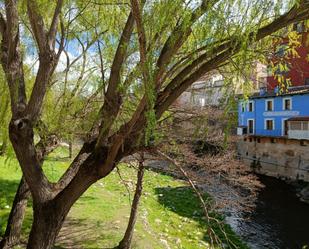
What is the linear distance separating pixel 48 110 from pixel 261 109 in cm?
2637

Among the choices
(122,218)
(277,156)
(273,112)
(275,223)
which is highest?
(273,112)

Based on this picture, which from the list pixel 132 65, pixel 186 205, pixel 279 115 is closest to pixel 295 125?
pixel 279 115

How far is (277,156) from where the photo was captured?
2505cm

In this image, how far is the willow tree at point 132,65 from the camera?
11.1ft

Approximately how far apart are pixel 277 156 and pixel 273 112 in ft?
18.6

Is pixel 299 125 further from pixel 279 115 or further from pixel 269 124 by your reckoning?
pixel 269 124

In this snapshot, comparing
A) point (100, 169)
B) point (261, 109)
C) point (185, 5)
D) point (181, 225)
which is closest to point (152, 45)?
point (185, 5)

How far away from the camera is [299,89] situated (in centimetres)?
2700

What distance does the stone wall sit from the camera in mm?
22562

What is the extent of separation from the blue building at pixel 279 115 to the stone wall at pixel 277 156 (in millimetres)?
952

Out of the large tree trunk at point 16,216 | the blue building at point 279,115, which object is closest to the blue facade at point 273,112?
the blue building at point 279,115

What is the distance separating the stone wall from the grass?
345 inches

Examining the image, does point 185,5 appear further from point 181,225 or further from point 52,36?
point 181,225

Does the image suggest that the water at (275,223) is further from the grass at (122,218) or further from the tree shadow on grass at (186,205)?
the grass at (122,218)
